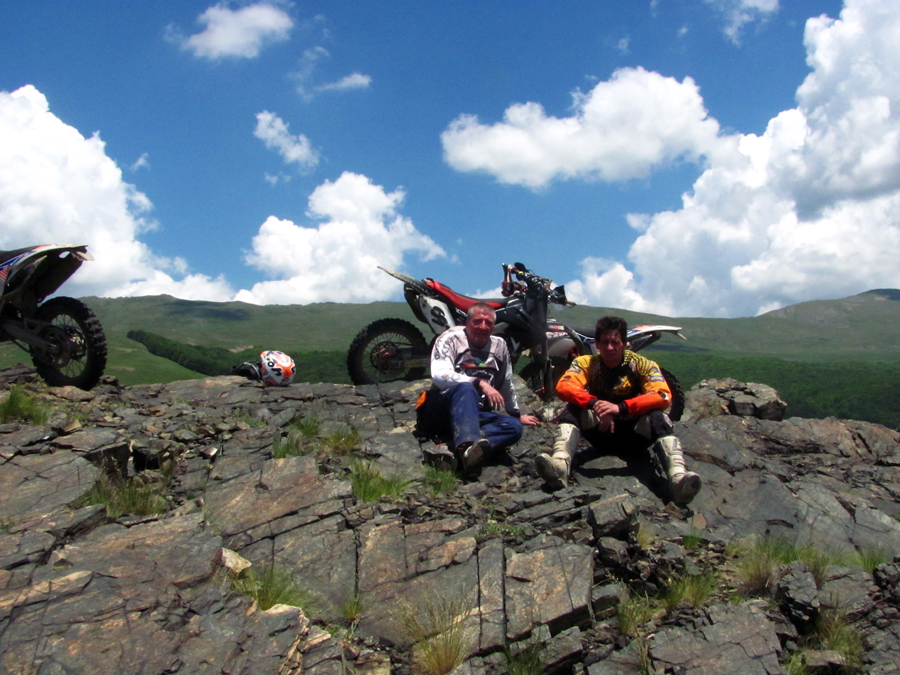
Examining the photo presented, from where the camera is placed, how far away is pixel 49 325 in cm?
859

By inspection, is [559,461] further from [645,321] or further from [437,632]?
[645,321]

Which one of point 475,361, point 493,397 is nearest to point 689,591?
point 493,397

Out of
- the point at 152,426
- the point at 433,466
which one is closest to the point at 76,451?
the point at 152,426

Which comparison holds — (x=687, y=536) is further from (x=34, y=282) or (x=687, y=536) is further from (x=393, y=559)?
(x=34, y=282)

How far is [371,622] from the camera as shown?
3.90 metres

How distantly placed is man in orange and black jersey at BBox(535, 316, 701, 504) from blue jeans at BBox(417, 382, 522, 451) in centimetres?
59

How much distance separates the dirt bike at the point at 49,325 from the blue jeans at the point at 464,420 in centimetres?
509

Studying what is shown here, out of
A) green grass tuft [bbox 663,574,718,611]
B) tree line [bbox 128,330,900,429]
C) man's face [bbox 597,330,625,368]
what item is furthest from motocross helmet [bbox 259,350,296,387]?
tree line [bbox 128,330,900,429]

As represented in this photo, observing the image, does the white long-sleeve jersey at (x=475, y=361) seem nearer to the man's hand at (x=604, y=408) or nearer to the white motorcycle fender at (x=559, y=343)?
the man's hand at (x=604, y=408)

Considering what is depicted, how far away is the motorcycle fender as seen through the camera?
31.1 ft

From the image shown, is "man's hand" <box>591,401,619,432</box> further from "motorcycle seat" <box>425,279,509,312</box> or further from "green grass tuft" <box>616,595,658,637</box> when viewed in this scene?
"motorcycle seat" <box>425,279,509,312</box>

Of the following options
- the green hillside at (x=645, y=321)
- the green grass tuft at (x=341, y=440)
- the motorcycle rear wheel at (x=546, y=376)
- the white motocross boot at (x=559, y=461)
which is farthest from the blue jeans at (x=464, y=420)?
the green hillside at (x=645, y=321)

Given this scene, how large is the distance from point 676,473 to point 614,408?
0.81 meters

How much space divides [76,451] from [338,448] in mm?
2531
